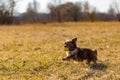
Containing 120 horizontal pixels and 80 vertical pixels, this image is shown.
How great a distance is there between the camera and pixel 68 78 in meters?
6.93

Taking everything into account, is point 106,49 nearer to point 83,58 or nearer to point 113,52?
point 113,52

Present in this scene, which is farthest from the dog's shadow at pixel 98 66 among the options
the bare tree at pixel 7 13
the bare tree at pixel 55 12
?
the bare tree at pixel 55 12

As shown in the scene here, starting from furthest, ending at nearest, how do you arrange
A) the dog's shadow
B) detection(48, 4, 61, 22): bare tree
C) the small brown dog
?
detection(48, 4, 61, 22): bare tree < the small brown dog < the dog's shadow

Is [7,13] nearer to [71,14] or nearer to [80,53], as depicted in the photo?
[71,14]

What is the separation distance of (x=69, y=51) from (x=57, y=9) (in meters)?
47.2

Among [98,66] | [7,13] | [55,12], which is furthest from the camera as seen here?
[55,12]

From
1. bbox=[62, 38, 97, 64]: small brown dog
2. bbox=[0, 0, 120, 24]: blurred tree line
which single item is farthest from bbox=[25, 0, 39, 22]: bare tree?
bbox=[62, 38, 97, 64]: small brown dog

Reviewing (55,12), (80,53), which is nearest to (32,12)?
(55,12)

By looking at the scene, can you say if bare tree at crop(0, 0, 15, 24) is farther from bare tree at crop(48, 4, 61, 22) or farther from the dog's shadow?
the dog's shadow

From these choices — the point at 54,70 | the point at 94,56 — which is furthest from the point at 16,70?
the point at 94,56

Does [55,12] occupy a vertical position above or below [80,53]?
above

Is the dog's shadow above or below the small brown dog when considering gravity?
below

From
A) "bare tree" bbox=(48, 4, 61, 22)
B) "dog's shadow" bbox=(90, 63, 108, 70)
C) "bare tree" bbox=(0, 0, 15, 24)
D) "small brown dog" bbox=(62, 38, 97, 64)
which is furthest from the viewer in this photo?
"bare tree" bbox=(48, 4, 61, 22)

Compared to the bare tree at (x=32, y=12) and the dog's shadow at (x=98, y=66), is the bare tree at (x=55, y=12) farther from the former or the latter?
the dog's shadow at (x=98, y=66)
